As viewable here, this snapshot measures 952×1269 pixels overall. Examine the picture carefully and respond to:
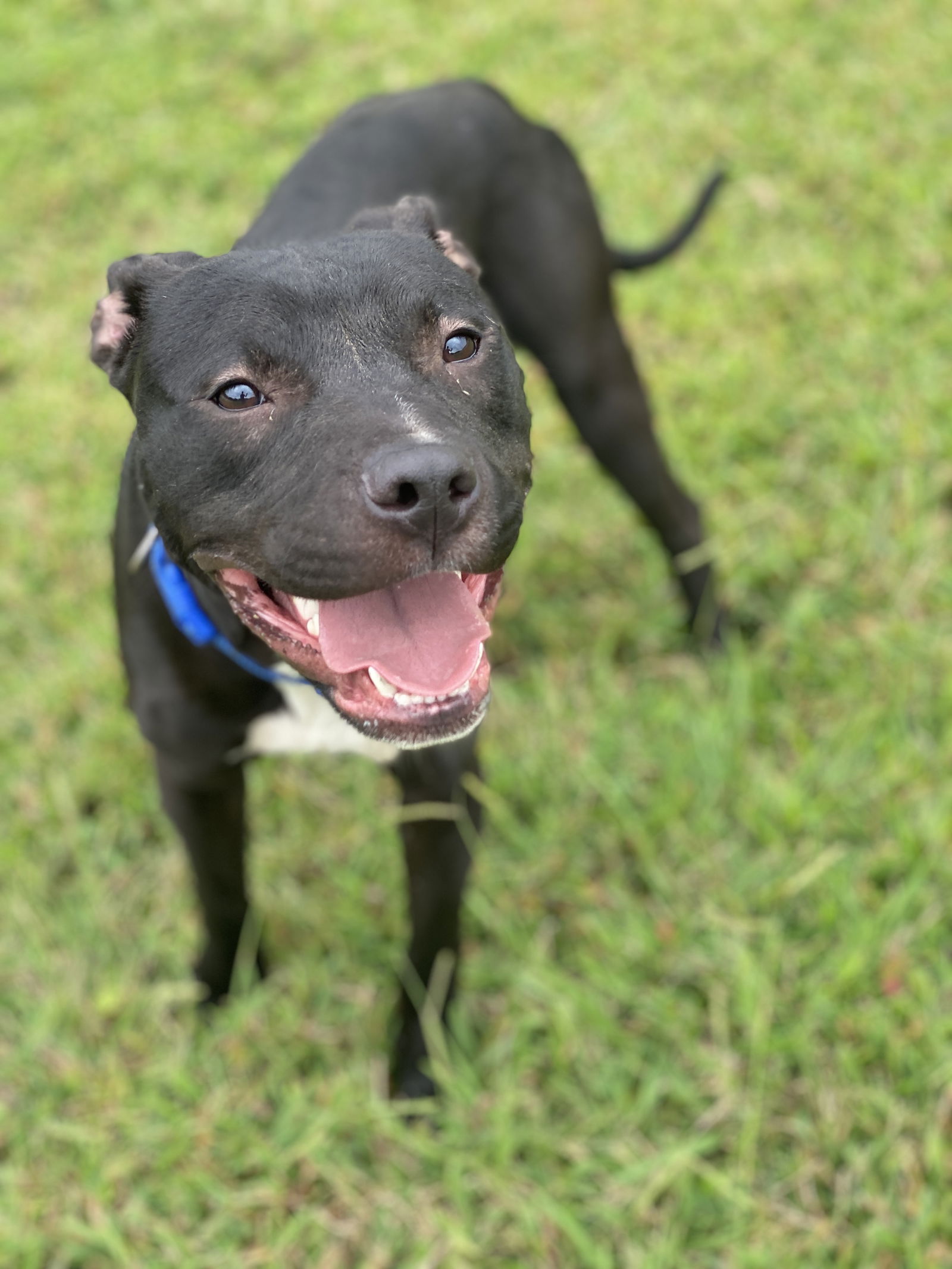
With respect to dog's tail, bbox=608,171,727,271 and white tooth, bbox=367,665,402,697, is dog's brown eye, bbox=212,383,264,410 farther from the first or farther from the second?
dog's tail, bbox=608,171,727,271

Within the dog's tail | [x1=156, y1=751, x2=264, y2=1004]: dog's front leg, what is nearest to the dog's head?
[x1=156, y1=751, x2=264, y2=1004]: dog's front leg

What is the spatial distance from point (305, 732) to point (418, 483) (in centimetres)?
94

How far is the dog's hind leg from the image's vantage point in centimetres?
336

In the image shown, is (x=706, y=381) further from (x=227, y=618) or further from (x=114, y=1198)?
(x=114, y=1198)

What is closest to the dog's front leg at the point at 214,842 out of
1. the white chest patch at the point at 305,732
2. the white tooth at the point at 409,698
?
the white chest patch at the point at 305,732

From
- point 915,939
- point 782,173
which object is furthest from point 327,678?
point 782,173

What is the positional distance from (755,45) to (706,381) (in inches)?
101

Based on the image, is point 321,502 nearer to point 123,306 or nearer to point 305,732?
point 123,306

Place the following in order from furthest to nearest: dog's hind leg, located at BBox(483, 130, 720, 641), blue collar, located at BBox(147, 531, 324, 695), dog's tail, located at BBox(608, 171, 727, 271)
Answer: dog's tail, located at BBox(608, 171, 727, 271), dog's hind leg, located at BBox(483, 130, 720, 641), blue collar, located at BBox(147, 531, 324, 695)

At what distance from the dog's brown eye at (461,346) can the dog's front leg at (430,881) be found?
2.60 feet

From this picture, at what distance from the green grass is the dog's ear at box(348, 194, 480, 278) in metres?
1.60

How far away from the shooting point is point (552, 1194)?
2.86 meters

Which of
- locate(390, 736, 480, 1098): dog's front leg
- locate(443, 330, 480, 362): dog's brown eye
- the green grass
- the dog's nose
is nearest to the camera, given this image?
the dog's nose

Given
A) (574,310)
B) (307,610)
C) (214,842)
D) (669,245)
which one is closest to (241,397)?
(307,610)
